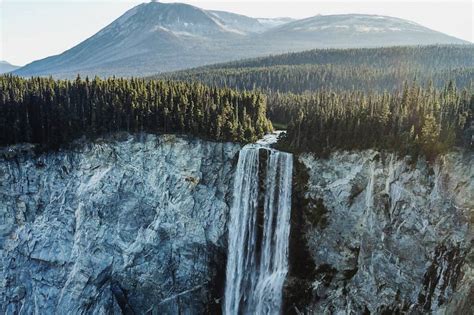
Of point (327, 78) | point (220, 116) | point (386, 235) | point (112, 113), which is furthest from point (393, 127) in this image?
point (327, 78)

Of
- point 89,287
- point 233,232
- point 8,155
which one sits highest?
→ point 8,155

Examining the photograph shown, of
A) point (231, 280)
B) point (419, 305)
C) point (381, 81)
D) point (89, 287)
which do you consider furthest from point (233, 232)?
point (381, 81)

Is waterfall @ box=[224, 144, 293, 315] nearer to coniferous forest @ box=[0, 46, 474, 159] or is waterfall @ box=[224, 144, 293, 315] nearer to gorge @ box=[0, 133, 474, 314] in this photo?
gorge @ box=[0, 133, 474, 314]

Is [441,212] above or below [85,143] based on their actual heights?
below

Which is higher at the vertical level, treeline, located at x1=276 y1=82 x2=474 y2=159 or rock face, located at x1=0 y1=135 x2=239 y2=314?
treeline, located at x1=276 y1=82 x2=474 y2=159

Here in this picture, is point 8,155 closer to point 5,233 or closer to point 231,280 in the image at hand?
point 5,233

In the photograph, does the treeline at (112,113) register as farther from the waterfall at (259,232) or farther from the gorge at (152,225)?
the waterfall at (259,232)

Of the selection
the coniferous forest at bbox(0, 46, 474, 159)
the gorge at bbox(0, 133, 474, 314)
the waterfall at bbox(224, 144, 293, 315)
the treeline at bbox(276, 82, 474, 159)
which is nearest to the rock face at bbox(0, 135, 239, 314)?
the gorge at bbox(0, 133, 474, 314)
